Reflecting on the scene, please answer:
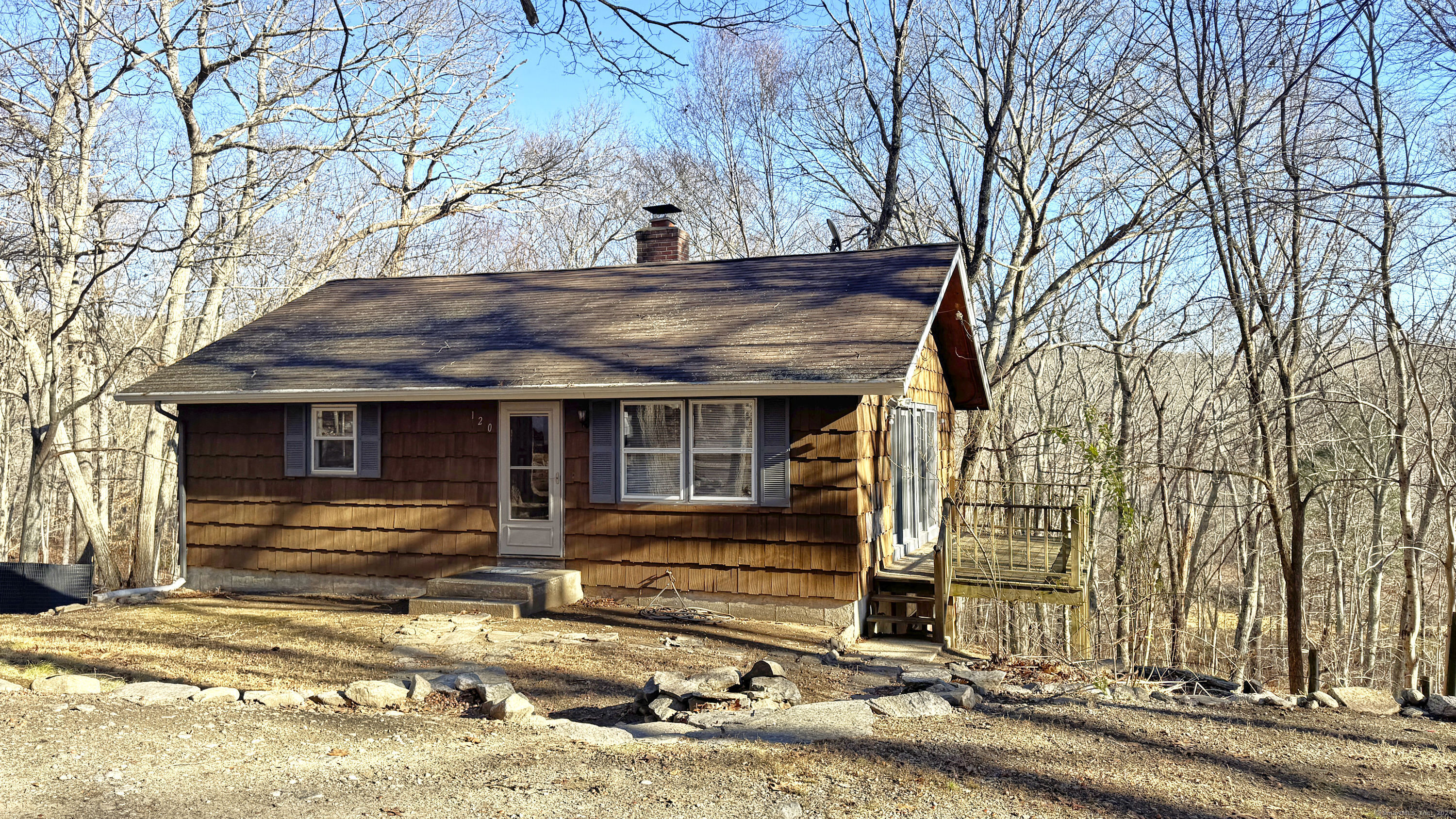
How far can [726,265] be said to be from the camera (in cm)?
1370

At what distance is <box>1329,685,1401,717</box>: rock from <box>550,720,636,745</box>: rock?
484 centimetres

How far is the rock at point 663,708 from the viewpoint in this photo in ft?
20.6

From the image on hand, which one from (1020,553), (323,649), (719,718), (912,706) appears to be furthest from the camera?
(1020,553)

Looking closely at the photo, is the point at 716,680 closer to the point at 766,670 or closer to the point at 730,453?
the point at 766,670

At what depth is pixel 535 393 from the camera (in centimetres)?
1026

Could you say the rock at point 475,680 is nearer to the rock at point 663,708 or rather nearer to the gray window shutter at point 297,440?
the rock at point 663,708

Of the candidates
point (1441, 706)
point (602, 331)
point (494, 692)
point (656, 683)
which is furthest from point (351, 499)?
point (1441, 706)

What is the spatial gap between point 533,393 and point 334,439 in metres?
3.19

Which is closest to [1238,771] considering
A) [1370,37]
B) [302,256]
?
[1370,37]

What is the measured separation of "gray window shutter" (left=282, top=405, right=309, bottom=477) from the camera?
11.9m

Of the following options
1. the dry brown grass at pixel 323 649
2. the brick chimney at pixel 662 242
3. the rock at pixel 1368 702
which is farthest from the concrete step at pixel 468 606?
the rock at pixel 1368 702

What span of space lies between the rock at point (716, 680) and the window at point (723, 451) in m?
→ 3.65

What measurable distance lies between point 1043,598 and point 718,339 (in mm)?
4184

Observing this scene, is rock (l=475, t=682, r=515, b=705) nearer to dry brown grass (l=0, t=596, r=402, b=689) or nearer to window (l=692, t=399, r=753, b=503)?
dry brown grass (l=0, t=596, r=402, b=689)
